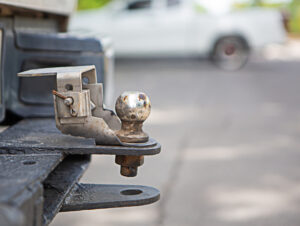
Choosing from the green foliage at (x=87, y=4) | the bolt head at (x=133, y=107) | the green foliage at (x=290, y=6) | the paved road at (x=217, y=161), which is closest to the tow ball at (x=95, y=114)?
the bolt head at (x=133, y=107)

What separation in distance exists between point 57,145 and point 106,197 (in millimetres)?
248

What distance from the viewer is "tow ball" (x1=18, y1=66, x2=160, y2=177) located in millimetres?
1595

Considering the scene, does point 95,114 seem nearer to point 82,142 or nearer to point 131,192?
point 82,142

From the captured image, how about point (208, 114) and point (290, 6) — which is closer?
point (208, 114)

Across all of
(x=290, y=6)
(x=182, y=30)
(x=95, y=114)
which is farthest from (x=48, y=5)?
(x=290, y=6)

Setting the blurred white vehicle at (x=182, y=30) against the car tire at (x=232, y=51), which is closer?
the blurred white vehicle at (x=182, y=30)

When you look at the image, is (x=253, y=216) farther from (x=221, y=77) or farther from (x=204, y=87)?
(x=221, y=77)

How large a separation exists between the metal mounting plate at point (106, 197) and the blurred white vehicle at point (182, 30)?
1089 centimetres

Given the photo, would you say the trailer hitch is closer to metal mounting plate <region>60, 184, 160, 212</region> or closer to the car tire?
metal mounting plate <region>60, 184, 160, 212</region>

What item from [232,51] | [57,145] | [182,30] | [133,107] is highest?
[182,30]

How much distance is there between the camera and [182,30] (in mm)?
12625

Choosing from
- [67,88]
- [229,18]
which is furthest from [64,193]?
[229,18]

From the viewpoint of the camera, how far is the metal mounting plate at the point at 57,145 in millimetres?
1608

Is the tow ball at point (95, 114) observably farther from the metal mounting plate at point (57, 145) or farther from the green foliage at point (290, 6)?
the green foliage at point (290, 6)
